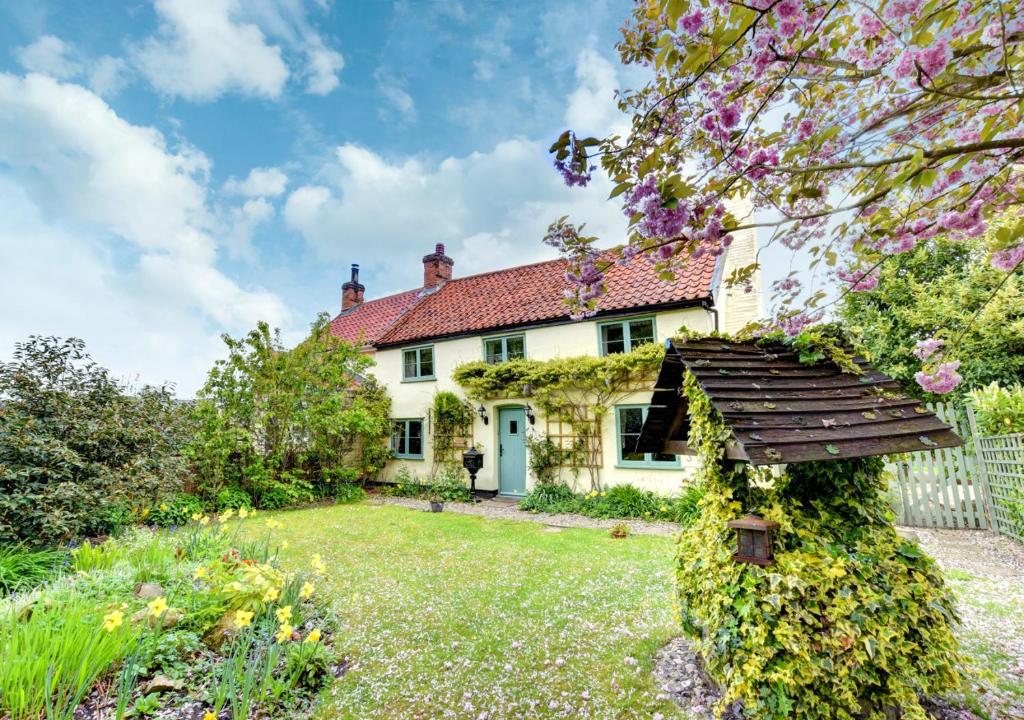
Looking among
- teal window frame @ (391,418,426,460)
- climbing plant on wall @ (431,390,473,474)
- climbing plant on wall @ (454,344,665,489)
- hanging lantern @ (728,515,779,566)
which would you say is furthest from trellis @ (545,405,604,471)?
hanging lantern @ (728,515,779,566)

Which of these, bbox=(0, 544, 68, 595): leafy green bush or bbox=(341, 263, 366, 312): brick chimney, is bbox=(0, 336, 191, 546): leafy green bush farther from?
bbox=(341, 263, 366, 312): brick chimney

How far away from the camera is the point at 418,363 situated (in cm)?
1480

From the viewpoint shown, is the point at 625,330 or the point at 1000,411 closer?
the point at 1000,411

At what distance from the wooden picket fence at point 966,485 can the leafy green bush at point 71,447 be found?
12.3 m

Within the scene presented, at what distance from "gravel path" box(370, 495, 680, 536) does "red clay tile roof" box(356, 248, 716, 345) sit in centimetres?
510

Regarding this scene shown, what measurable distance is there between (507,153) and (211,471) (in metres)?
10.5

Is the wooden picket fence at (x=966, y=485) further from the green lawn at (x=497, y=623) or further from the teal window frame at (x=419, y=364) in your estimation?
the teal window frame at (x=419, y=364)

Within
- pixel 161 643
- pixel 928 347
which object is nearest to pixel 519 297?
pixel 928 347

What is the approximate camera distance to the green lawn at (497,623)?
3125 mm

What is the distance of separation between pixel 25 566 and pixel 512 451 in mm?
9526

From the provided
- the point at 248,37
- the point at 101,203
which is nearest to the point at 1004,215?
the point at 248,37

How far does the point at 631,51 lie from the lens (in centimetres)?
263

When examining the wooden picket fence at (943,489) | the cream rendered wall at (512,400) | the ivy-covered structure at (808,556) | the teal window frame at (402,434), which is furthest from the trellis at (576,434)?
the ivy-covered structure at (808,556)

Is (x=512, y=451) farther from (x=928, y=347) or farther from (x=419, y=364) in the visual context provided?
(x=928, y=347)
